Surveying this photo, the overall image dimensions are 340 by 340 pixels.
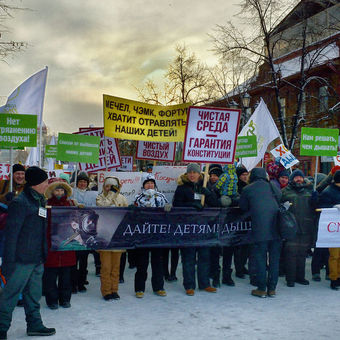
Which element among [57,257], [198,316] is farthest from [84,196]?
[198,316]

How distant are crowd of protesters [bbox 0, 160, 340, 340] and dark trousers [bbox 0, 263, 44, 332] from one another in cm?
1

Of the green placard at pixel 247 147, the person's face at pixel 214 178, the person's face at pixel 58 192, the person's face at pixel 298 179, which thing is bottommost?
the person's face at pixel 58 192

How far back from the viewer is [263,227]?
263 inches

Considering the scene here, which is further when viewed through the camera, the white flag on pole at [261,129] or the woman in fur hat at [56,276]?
the white flag on pole at [261,129]

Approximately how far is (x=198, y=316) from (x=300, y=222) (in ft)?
9.24

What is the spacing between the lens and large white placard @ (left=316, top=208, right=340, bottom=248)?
720cm

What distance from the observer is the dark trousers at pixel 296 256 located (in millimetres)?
7355

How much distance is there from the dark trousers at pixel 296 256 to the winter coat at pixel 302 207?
0.15 m

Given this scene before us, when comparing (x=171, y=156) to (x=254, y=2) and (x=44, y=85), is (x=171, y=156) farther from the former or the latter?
(x=254, y=2)

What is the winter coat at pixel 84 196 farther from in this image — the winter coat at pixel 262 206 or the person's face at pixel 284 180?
the person's face at pixel 284 180

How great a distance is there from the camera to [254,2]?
18672mm

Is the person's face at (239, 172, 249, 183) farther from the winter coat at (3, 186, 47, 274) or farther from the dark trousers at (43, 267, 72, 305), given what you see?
the winter coat at (3, 186, 47, 274)

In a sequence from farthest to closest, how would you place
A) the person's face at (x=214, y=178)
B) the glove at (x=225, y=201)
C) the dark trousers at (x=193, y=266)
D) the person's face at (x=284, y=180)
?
the person's face at (x=284, y=180) < the person's face at (x=214, y=178) < the glove at (x=225, y=201) < the dark trousers at (x=193, y=266)

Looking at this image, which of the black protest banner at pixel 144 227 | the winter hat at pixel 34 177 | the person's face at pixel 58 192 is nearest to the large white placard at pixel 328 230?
the black protest banner at pixel 144 227
